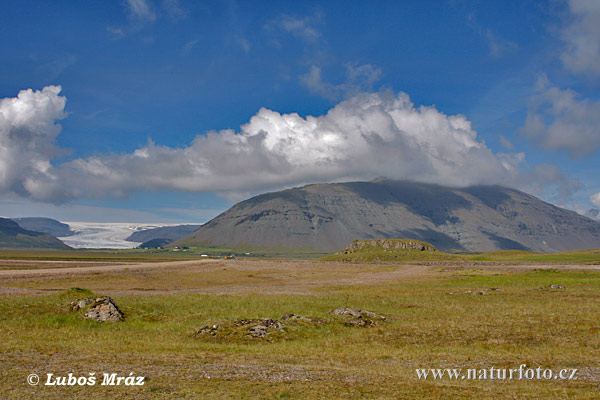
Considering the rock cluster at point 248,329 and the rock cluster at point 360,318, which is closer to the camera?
the rock cluster at point 248,329

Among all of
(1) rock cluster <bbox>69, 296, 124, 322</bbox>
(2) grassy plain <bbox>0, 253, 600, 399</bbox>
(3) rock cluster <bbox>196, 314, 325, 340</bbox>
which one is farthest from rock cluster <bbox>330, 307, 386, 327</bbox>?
(1) rock cluster <bbox>69, 296, 124, 322</bbox>

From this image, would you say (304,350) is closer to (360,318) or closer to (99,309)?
(360,318)

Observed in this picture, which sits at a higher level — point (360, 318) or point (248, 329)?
point (248, 329)

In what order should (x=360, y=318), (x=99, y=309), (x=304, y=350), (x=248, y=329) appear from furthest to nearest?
(x=360, y=318) < (x=99, y=309) < (x=248, y=329) < (x=304, y=350)

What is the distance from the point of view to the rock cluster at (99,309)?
104ft

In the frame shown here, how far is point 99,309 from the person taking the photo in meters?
32.3

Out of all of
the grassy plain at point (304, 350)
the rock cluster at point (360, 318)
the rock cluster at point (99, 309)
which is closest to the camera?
the grassy plain at point (304, 350)

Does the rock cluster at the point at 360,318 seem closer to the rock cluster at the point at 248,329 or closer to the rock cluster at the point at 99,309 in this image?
the rock cluster at the point at 248,329

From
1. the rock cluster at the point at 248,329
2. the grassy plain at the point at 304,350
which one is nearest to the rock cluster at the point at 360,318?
the grassy plain at the point at 304,350

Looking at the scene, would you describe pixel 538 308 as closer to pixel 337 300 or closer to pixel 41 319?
pixel 337 300

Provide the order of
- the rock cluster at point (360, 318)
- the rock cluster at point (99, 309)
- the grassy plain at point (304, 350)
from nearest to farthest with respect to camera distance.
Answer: the grassy plain at point (304, 350) → the rock cluster at point (99, 309) → the rock cluster at point (360, 318)

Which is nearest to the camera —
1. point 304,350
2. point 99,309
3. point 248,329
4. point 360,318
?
point 304,350

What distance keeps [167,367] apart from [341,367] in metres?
8.01

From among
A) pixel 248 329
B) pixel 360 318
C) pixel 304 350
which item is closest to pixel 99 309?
pixel 248 329
